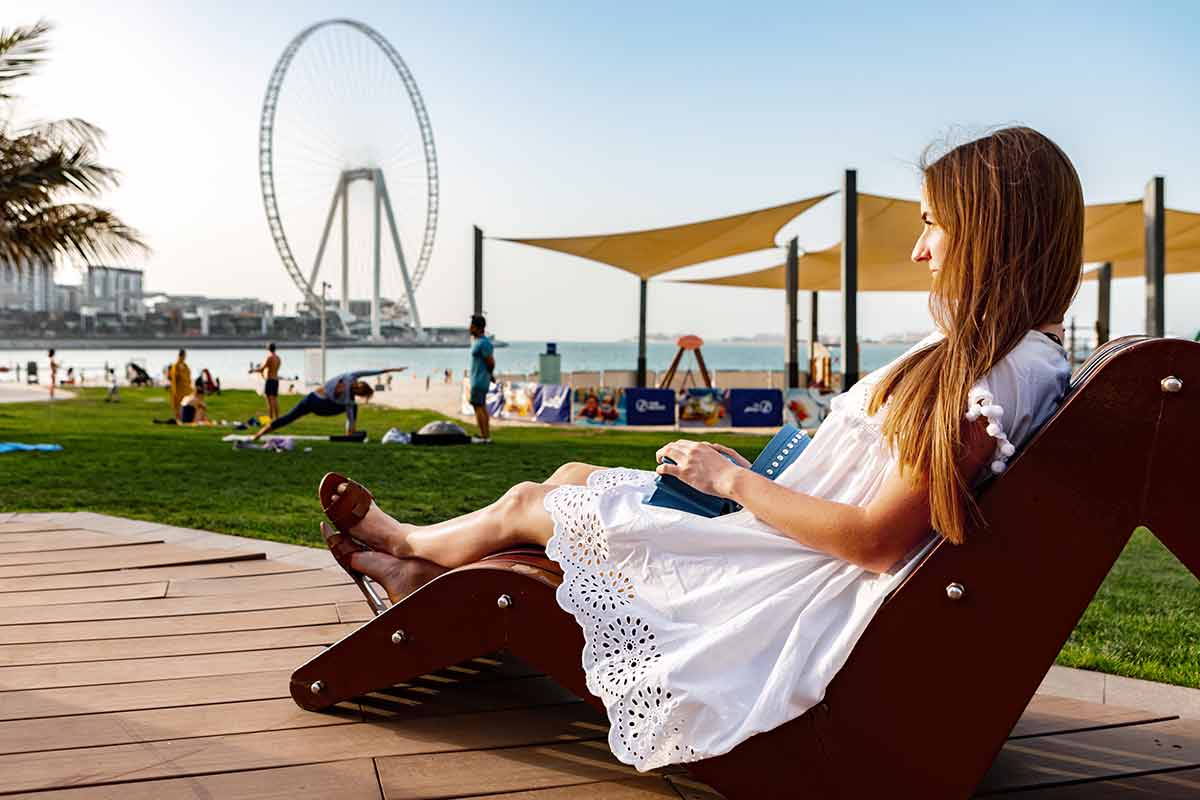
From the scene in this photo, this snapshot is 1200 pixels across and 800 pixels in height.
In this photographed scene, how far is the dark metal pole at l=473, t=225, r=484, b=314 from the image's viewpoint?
12.1m

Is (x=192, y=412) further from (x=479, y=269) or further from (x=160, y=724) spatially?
(x=160, y=724)

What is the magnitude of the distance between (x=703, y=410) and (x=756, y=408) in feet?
2.20

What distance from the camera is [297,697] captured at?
190 cm

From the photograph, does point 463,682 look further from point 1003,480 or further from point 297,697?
point 1003,480

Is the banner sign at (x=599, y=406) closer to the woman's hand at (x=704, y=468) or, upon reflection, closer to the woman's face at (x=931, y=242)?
the woman's hand at (x=704, y=468)

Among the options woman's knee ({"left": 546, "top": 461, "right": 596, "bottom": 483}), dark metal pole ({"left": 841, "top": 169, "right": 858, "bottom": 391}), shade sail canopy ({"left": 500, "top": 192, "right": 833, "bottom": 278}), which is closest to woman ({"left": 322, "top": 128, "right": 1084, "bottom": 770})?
woman's knee ({"left": 546, "top": 461, "right": 596, "bottom": 483})

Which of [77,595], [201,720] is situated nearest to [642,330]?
[77,595]

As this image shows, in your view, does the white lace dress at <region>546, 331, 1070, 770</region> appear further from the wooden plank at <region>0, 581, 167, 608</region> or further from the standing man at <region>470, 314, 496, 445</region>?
the standing man at <region>470, 314, 496, 445</region>

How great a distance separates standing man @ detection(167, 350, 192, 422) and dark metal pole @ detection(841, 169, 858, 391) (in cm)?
821

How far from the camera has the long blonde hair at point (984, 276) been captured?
1.29 m

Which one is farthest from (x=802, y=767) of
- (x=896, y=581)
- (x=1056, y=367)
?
(x=1056, y=367)

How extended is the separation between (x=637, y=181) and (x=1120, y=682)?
28935 millimetres

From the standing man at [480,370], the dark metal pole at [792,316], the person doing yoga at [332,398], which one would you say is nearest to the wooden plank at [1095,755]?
the person doing yoga at [332,398]

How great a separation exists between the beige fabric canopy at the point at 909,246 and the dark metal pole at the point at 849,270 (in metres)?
1.20
